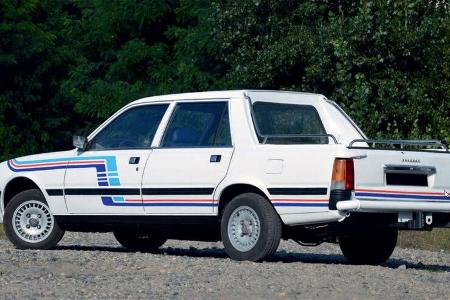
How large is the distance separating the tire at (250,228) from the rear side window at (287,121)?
2.39 ft

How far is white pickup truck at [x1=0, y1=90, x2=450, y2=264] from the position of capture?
1258 cm

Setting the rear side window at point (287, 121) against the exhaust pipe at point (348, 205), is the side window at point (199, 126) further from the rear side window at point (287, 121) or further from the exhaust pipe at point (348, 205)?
the exhaust pipe at point (348, 205)

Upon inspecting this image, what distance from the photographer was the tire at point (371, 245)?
1414cm

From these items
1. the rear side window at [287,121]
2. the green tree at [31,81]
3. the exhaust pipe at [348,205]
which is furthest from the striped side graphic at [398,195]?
the green tree at [31,81]

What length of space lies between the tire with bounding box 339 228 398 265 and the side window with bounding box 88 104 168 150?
2353 millimetres

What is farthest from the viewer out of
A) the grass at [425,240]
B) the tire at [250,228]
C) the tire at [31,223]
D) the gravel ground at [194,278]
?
the grass at [425,240]

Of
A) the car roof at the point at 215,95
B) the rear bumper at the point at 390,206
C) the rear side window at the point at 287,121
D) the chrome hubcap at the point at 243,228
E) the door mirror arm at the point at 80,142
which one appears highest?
the car roof at the point at 215,95

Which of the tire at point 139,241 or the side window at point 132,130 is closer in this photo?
the side window at point 132,130

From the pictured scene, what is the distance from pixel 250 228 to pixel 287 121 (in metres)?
1.51

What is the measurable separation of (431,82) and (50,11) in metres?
20.6

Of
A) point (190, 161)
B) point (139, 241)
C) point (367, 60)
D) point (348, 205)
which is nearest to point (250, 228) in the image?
point (190, 161)

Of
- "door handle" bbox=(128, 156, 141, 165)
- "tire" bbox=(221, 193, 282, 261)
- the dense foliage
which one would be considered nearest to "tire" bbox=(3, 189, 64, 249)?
"door handle" bbox=(128, 156, 141, 165)

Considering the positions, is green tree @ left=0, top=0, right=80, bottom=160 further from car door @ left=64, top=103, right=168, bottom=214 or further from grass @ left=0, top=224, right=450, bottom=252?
car door @ left=64, top=103, right=168, bottom=214

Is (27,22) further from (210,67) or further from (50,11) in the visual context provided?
(210,67)
